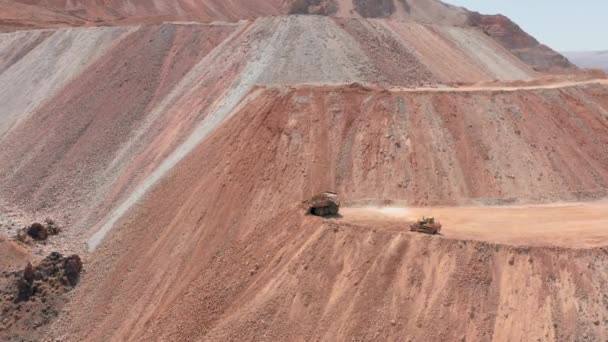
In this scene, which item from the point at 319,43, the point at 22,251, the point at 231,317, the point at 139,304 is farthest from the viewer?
the point at 319,43

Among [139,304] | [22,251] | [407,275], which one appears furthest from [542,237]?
[22,251]

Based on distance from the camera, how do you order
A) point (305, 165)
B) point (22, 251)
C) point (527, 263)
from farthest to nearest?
point (22, 251) < point (305, 165) < point (527, 263)

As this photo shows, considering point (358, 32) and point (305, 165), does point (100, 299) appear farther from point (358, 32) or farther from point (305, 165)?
point (358, 32)

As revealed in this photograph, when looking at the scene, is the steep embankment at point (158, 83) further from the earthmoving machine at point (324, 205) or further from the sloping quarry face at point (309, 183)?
the earthmoving machine at point (324, 205)

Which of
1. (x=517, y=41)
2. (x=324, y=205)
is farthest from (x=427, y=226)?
(x=517, y=41)

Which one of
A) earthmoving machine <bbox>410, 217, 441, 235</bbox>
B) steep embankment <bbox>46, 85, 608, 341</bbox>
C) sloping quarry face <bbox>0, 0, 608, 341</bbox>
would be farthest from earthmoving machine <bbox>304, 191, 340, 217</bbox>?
earthmoving machine <bbox>410, 217, 441, 235</bbox>

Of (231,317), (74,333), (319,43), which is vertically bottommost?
(74,333)

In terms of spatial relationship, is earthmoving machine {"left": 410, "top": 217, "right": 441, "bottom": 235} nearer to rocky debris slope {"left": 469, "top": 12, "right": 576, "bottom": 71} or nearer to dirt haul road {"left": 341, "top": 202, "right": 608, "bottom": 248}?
dirt haul road {"left": 341, "top": 202, "right": 608, "bottom": 248}
